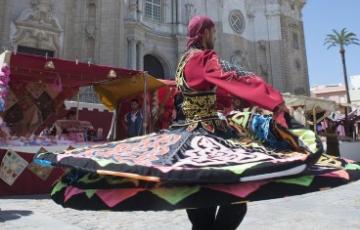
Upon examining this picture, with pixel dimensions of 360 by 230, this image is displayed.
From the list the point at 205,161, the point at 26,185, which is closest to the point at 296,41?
the point at 26,185

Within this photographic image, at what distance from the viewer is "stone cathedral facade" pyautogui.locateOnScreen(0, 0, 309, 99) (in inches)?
787

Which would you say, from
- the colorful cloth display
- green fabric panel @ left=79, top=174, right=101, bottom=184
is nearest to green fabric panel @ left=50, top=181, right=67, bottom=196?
the colorful cloth display

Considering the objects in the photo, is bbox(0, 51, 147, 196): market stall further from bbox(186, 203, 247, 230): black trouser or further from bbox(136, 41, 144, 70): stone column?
bbox(136, 41, 144, 70): stone column

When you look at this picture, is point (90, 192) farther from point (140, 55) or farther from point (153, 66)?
point (153, 66)

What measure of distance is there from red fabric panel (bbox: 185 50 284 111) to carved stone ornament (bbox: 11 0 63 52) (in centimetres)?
1845

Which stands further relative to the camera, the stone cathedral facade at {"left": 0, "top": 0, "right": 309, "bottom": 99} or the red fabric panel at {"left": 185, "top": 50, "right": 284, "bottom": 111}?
the stone cathedral facade at {"left": 0, "top": 0, "right": 309, "bottom": 99}

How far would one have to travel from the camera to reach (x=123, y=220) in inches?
232

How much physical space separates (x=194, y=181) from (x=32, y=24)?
19.9 metres

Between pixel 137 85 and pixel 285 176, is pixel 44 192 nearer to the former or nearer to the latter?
pixel 137 85

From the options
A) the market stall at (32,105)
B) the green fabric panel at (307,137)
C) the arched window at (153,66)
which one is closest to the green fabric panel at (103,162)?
the green fabric panel at (307,137)

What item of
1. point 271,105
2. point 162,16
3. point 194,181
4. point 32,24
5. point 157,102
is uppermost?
point 162,16

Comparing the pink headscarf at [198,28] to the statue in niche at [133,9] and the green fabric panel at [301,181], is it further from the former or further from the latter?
the statue in niche at [133,9]

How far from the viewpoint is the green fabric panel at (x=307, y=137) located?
7.86 feet

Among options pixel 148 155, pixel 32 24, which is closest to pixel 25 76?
pixel 148 155
